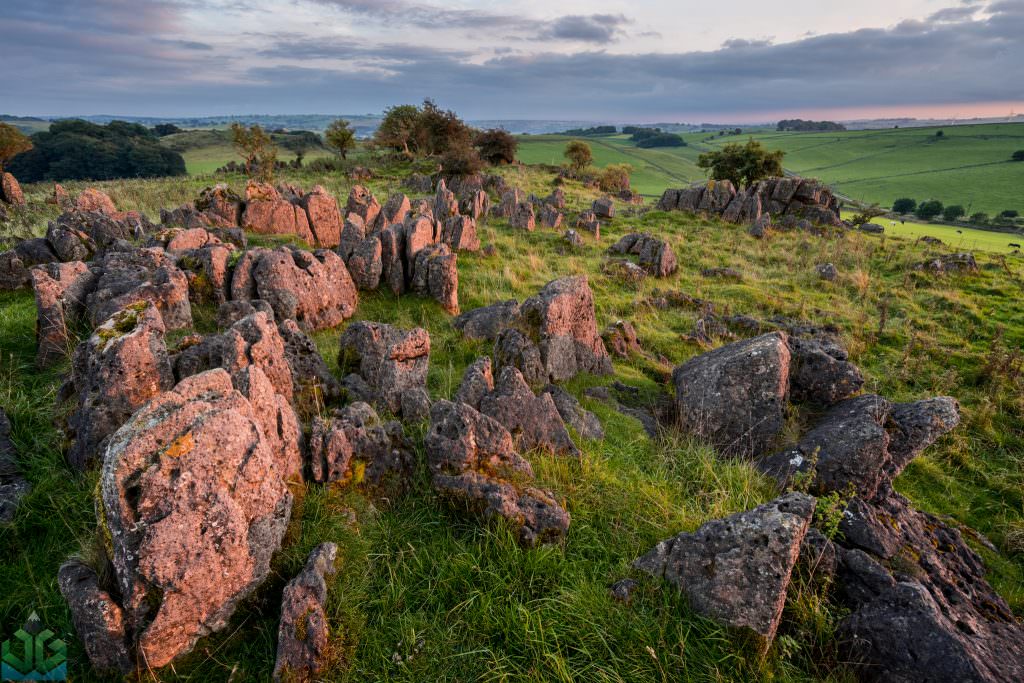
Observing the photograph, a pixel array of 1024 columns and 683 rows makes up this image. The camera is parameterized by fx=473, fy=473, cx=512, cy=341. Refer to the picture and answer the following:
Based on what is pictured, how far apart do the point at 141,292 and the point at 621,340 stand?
34.8 feet

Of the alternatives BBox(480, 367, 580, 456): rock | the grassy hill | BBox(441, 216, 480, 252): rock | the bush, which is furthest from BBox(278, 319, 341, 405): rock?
the grassy hill

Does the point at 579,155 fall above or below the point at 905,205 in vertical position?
above

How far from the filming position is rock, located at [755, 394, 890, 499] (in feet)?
20.7

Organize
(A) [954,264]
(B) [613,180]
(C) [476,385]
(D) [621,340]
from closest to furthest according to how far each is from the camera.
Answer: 1. (C) [476,385]
2. (D) [621,340]
3. (A) [954,264]
4. (B) [613,180]

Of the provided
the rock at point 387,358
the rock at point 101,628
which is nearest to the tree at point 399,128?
the rock at point 387,358

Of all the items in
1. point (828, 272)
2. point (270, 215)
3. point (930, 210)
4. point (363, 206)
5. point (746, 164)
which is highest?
point (746, 164)

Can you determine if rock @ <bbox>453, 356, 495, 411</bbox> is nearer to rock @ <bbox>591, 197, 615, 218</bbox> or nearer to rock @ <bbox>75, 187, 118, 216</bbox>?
rock @ <bbox>75, 187, 118, 216</bbox>

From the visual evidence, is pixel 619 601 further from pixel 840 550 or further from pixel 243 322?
pixel 243 322

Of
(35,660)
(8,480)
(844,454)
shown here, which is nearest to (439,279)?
(8,480)

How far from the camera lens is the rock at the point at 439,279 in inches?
546

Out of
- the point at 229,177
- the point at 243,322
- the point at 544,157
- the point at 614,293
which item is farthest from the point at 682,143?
the point at 243,322

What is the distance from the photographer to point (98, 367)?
232 inches

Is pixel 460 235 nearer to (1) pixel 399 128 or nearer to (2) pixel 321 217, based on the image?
(2) pixel 321 217

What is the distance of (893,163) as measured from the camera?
110500mm
